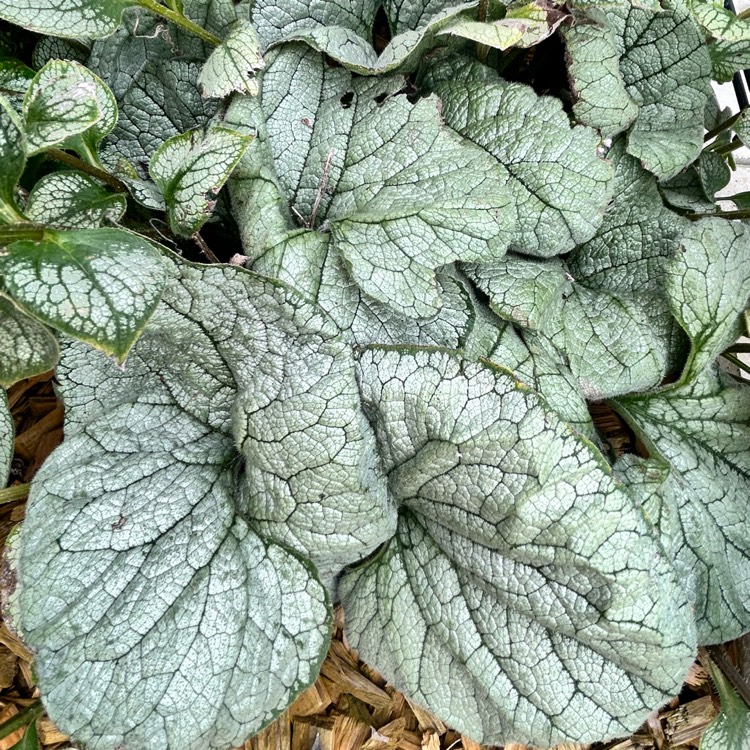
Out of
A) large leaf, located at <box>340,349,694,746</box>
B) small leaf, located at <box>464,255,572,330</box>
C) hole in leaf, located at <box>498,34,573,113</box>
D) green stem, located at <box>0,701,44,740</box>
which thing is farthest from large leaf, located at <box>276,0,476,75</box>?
green stem, located at <box>0,701,44,740</box>

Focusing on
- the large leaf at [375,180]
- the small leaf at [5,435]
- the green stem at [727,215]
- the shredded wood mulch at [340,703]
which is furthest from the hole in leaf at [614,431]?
the small leaf at [5,435]

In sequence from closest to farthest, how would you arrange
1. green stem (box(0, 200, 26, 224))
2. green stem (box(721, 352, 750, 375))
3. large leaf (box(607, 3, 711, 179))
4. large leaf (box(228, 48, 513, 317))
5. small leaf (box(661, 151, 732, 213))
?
green stem (box(0, 200, 26, 224))
large leaf (box(228, 48, 513, 317))
large leaf (box(607, 3, 711, 179))
small leaf (box(661, 151, 732, 213))
green stem (box(721, 352, 750, 375))

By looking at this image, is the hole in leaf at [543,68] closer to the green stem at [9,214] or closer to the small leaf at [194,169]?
the small leaf at [194,169]

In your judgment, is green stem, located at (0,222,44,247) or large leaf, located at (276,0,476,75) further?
large leaf, located at (276,0,476,75)

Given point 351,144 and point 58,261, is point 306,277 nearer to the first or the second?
point 351,144

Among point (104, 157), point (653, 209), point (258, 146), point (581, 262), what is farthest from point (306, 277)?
point (653, 209)

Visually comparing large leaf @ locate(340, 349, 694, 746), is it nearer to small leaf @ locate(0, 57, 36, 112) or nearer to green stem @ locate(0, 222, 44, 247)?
green stem @ locate(0, 222, 44, 247)
